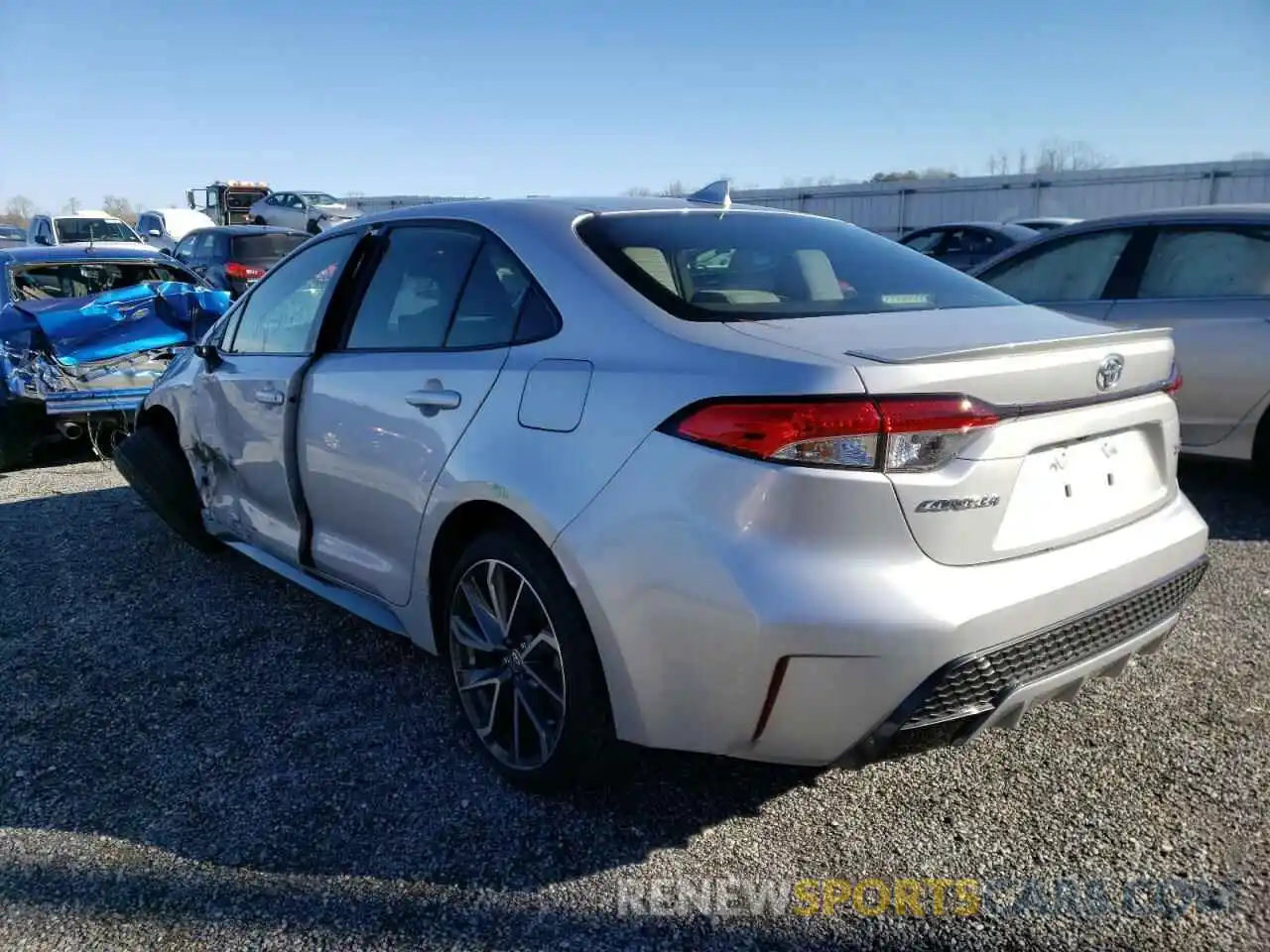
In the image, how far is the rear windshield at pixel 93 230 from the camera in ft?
66.1

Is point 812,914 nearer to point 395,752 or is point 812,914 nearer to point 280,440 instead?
point 395,752

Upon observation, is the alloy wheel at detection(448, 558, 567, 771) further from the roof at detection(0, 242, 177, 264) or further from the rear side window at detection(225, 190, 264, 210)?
the rear side window at detection(225, 190, 264, 210)

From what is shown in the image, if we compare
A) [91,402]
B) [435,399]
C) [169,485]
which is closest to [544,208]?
[435,399]

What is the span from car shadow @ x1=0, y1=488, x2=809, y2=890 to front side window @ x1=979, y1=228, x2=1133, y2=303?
410cm

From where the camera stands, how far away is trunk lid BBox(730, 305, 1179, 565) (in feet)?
6.70

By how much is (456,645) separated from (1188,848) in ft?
6.49

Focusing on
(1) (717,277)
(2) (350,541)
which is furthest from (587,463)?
(2) (350,541)

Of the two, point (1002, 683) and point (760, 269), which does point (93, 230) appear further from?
point (1002, 683)

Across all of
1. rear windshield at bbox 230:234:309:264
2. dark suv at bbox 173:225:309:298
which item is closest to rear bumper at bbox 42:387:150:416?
dark suv at bbox 173:225:309:298

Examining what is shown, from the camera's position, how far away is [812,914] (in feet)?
7.23

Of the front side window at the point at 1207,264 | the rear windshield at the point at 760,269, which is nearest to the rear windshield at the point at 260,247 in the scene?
the front side window at the point at 1207,264

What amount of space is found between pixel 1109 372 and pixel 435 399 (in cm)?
177

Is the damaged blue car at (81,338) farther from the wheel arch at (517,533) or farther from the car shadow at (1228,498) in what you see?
the car shadow at (1228,498)

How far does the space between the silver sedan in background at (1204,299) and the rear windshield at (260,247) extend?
34.5 ft
